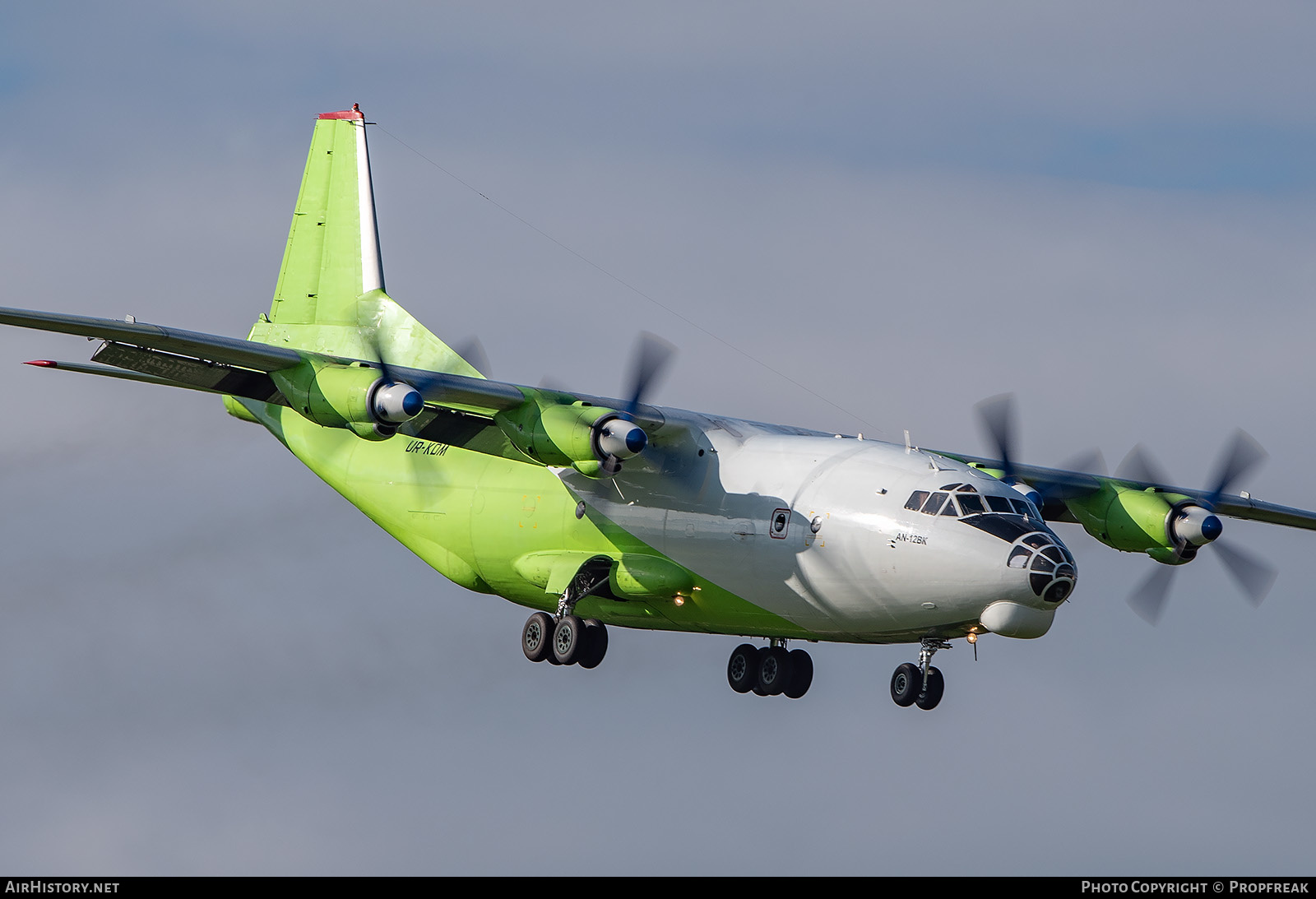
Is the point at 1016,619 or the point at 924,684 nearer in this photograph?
the point at 1016,619

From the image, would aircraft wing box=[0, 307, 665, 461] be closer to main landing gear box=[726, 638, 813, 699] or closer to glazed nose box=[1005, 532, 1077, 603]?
main landing gear box=[726, 638, 813, 699]

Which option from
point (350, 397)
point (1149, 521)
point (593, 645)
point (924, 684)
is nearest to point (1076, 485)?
point (1149, 521)

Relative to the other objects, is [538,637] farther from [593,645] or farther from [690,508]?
[690,508]

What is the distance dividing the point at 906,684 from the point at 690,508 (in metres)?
4.69

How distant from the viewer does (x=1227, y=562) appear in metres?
30.1

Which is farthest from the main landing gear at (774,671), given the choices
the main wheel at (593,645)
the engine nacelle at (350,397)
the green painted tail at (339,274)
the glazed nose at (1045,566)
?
the green painted tail at (339,274)

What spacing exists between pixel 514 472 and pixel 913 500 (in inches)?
331

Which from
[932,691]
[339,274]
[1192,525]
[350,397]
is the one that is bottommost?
[932,691]

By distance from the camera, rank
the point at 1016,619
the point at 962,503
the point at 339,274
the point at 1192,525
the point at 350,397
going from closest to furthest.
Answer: the point at 1016,619
the point at 962,503
the point at 350,397
the point at 1192,525
the point at 339,274

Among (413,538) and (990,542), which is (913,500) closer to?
(990,542)

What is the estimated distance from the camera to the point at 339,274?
35.4 m

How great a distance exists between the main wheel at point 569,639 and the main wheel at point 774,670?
145 inches

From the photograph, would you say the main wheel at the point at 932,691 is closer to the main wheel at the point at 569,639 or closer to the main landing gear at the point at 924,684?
the main landing gear at the point at 924,684

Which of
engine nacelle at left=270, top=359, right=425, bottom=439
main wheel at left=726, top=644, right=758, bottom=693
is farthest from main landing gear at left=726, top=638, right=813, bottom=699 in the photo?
engine nacelle at left=270, top=359, right=425, bottom=439
